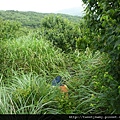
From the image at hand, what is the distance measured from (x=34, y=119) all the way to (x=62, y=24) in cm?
450

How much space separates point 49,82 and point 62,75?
0.22 m

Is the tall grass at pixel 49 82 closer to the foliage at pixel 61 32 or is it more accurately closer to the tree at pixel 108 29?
the tree at pixel 108 29

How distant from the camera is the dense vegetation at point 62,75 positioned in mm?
2436

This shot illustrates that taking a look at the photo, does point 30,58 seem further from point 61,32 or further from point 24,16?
point 24,16

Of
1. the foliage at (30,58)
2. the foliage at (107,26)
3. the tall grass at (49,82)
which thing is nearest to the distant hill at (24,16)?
the foliage at (30,58)

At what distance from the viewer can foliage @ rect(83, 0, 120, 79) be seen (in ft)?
6.69

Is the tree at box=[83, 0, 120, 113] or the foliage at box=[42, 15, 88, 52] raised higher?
the tree at box=[83, 0, 120, 113]

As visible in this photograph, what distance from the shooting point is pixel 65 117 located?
2887 mm

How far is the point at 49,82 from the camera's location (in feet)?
12.7

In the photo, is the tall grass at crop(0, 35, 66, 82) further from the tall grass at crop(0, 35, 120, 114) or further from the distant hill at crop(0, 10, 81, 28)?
the distant hill at crop(0, 10, 81, 28)

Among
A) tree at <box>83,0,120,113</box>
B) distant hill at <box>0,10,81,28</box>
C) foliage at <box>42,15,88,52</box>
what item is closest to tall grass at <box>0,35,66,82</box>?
foliage at <box>42,15,88,52</box>

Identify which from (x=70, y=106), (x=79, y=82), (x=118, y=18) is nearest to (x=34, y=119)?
(x=70, y=106)

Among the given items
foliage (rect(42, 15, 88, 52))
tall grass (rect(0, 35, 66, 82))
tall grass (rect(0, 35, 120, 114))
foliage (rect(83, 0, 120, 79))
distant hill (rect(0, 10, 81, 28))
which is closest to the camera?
foliage (rect(83, 0, 120, 79))

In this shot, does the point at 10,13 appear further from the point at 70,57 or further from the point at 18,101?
the point at 18,101
